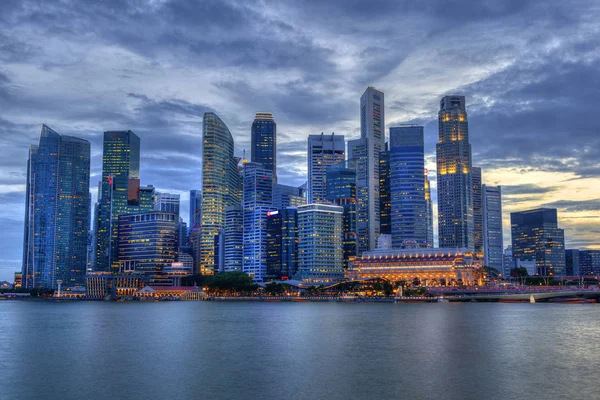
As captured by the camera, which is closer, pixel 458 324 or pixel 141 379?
pixel 141 379

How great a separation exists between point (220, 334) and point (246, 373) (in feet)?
126

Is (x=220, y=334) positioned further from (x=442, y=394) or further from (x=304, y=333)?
(x=442, y=394)

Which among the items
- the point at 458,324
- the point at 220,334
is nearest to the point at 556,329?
the point at 458,324

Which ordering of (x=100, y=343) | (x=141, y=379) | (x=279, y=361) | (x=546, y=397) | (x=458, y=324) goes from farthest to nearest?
(x=458, y=324) → (x=100, y=343) → (x=279, y=361) → (x=141, y=379) → (x=546, y=397)

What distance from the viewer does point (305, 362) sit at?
226ft

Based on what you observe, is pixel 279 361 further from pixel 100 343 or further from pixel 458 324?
pixel 458 324

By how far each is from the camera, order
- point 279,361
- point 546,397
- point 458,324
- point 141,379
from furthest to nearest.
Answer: point 458,324, point 279,361, point 141,379, point 546,397

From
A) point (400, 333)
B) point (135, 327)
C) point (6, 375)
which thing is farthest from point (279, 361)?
point (135, 327)

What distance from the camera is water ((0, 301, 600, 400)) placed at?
176ft

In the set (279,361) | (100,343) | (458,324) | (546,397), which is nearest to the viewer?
(546,397)

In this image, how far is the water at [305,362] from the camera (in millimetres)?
53656

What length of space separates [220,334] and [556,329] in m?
54.2

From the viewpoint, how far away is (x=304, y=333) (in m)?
100

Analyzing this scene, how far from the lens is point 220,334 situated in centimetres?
9981
